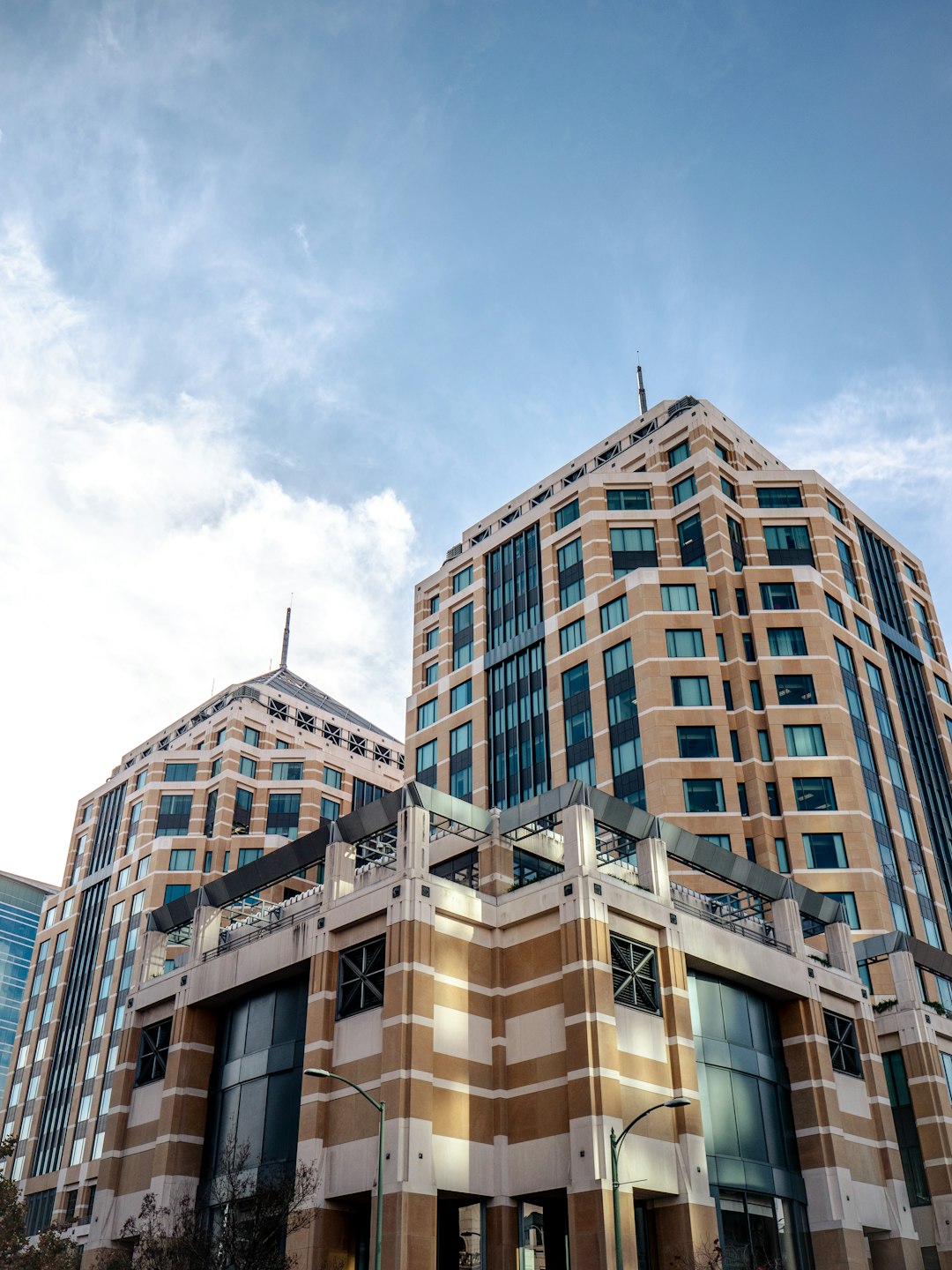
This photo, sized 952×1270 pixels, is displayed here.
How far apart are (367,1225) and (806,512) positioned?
58.5 meters

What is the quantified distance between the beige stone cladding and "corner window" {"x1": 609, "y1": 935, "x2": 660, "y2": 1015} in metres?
0.11

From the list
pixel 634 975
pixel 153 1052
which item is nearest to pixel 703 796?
pixel 634 975

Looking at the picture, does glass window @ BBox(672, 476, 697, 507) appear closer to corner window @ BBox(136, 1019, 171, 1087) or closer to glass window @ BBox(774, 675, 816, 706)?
glass window @ BBox(774, 675, 816, 706)

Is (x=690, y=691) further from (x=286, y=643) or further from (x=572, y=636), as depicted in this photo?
(x=286, y=643)

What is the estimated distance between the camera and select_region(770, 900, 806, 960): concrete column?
50781mm

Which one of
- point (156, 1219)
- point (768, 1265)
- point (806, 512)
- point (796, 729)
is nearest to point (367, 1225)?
point (156, 1219)

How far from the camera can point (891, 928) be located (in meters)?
65.9

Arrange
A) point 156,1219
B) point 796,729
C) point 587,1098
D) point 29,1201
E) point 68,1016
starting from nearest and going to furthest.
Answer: point 587,1098 → point 156,1219 → point 796,729 → point 29,1201 → point 68,1016

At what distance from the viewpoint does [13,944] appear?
183625 mm

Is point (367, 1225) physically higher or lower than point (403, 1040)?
lower

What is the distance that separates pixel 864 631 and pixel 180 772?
64.2 metres

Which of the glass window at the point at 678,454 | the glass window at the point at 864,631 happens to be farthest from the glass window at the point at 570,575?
the glass window at the point at 864,631

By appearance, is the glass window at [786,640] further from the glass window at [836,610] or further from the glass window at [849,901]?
the glass window at [849,901]

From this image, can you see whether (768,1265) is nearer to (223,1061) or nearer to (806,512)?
(223,1061)
